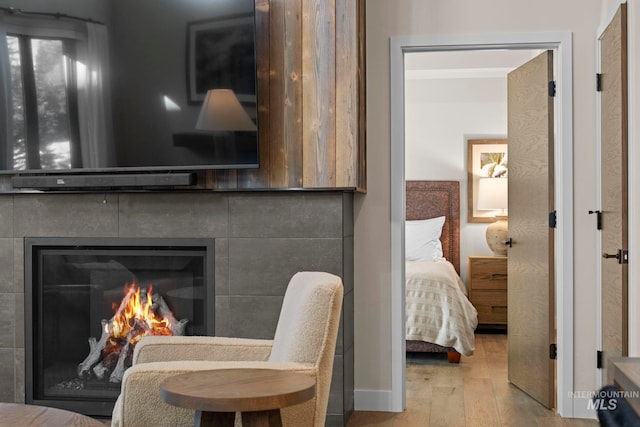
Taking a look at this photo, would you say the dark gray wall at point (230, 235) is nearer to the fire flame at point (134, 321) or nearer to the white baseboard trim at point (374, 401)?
the white baseboard trim at point (374, 401)

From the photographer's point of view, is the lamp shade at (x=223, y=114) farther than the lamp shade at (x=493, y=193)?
No

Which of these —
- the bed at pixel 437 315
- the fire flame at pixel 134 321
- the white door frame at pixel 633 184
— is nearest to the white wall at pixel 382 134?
the white door frame at pixel 633 184

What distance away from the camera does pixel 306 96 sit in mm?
3848

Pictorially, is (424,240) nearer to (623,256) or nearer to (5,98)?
(623,256)

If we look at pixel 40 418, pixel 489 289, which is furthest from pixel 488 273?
pixel 40 418

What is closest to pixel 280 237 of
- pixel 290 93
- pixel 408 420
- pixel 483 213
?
pixel 290 93

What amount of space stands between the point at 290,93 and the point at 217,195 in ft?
2.05

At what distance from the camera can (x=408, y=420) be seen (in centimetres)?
A: 418

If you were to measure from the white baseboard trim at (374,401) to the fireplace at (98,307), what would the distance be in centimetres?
96

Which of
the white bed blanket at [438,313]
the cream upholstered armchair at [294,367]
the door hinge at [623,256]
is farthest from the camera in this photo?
→ the white bed blanket at [438,313]

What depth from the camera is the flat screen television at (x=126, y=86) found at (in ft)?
12.3

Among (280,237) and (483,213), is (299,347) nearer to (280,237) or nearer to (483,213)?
(280,237)

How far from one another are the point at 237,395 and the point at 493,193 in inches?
223

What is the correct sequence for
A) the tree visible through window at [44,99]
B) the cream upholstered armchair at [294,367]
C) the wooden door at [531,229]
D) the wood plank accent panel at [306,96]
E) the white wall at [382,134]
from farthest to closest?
the wooden door at [531,229]
the white wall at [382,134]
the tree visible through window at [44,99]
the wood plank accent panel at [306,96]
the cream upholstered armchair at [294,367]
